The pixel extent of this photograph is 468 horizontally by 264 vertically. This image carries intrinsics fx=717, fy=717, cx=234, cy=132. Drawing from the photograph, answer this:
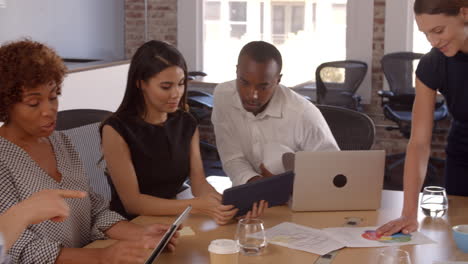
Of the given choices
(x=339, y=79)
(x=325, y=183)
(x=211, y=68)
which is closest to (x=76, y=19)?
(x=211, y=68)

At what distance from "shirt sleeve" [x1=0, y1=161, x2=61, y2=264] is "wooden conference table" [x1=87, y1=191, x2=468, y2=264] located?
0.20 metres

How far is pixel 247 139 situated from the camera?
111 inches

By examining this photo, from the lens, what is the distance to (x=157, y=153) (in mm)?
2666

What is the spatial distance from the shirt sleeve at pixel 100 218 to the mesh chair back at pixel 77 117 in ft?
2.50

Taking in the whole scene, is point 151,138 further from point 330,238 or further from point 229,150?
point 330,238

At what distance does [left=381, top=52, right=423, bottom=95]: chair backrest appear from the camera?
6.25 m

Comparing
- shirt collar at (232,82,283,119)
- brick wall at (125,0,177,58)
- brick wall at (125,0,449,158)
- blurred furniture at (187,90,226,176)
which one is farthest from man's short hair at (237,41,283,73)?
brick wall at (125,0,177,58)

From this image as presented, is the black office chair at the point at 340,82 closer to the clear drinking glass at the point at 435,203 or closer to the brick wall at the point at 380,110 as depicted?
the brick wall at the point at 380,110

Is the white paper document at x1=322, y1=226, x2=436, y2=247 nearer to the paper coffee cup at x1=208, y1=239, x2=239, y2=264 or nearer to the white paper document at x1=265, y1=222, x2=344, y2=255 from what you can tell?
the white paper document at x1=265, y1=222, x2=344, y2=255

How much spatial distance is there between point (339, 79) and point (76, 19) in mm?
2631

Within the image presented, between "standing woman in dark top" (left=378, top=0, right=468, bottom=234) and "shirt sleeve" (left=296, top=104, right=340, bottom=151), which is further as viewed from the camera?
"shirt sleeve" (left=296, top=104, right=340, bottom=151)

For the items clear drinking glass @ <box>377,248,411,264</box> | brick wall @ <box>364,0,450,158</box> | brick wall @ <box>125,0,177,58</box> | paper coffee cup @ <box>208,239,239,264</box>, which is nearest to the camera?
clear drinking glass @ <box>377,248,411,264</box>

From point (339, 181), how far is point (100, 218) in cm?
84

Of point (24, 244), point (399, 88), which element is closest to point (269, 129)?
point (24, 244)
